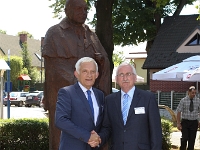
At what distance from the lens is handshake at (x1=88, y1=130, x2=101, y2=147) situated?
3617 millimetres

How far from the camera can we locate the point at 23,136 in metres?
9.82

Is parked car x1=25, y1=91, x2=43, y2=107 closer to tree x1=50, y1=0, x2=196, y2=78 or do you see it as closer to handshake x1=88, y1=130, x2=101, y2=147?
tree x1=50, y1=0, x2=196, y2=78

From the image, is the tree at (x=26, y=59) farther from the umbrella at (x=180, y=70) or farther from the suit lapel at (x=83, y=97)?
the suit lapel at (x=83, y=97)

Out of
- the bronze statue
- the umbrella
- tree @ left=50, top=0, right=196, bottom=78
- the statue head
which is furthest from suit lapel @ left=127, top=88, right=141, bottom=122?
tree @ left=50, top=0, right=196, bottom=78

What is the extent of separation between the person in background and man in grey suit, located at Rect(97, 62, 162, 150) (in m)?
6.19

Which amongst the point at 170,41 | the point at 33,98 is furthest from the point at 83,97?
the point at 33,98

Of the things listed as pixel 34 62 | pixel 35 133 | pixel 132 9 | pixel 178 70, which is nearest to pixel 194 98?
pixel 178 70

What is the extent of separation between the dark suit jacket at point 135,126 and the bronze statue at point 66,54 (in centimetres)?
168

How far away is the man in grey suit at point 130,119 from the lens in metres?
3.89

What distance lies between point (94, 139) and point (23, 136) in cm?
646

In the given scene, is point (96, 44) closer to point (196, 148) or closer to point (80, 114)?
point (80, 114)

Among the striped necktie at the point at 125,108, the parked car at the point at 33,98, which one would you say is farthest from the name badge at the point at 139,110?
the parked car at the point at 33,98

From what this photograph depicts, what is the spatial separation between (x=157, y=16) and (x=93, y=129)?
27703 millimetres

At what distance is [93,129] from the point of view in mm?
3818
